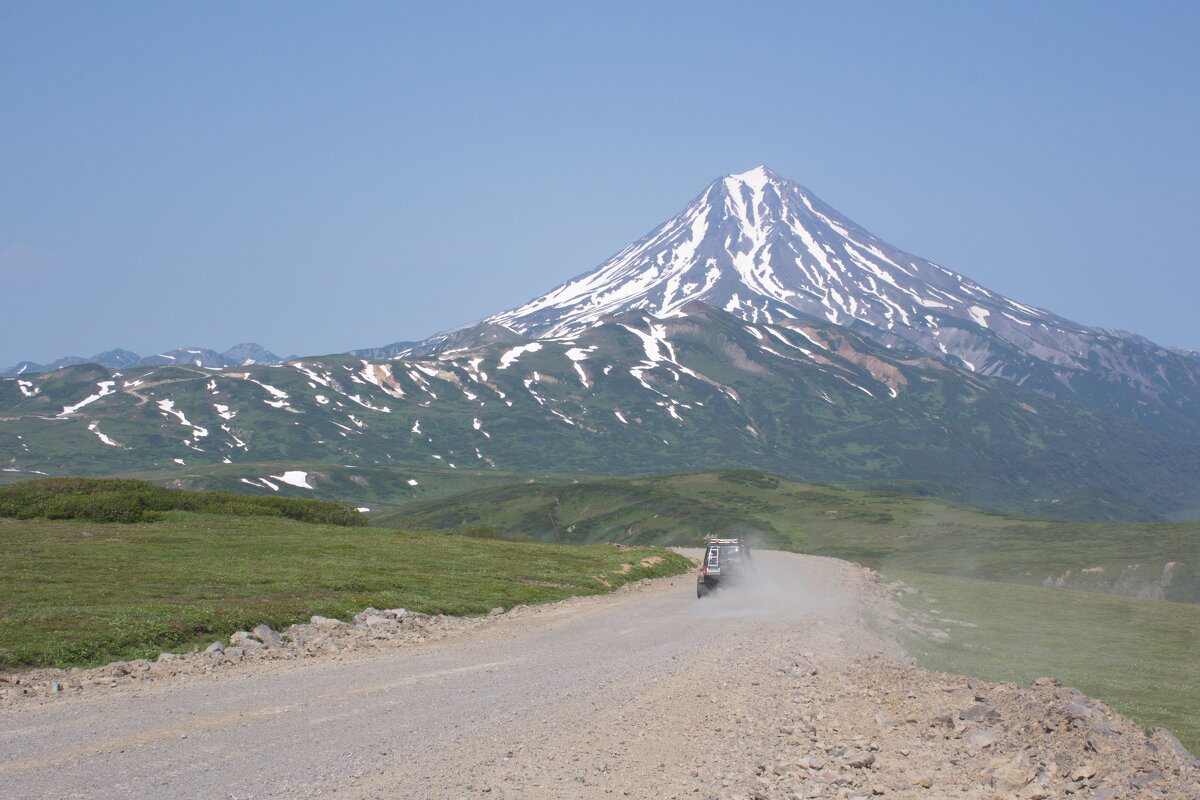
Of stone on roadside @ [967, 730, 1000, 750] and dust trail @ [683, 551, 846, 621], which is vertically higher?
stone on roadside @ [967, 730, 1000, 750]

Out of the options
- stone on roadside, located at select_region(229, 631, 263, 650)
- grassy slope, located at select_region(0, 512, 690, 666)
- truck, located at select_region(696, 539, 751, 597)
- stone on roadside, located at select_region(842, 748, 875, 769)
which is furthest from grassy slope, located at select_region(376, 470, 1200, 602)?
stone on roadside, located at select_region(842, 748, 875, 769)

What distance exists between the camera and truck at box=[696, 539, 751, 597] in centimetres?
4206

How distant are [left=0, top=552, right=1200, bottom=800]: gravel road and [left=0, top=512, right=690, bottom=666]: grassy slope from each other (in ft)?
12.0

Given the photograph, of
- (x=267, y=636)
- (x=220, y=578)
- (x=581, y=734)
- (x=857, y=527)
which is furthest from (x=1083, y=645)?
(x=857, y=527)

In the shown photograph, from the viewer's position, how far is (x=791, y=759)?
15.1 meters

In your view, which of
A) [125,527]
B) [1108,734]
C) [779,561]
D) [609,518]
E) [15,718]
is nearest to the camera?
[1108,734]

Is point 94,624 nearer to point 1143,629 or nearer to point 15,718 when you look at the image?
point 15,718

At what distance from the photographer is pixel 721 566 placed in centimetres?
4262

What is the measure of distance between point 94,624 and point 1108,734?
23348 mm

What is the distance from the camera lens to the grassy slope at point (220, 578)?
2395 centimetres

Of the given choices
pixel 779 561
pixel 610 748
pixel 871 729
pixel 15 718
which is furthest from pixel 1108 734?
pixel 779 561

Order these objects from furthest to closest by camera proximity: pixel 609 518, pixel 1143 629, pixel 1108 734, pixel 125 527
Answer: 1. pixel 609 518
2. pixel 125 527
3. pixel 1143 629
4. pixel 1108 734

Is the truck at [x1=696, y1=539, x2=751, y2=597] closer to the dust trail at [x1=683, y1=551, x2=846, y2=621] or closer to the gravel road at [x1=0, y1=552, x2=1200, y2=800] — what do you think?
the dust trail at [x1=683, y1=551, x2=846, y2=621]

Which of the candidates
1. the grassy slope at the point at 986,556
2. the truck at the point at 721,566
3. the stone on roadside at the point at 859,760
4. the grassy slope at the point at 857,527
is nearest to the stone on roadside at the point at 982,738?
the stone on roadside at the point at 859,760
